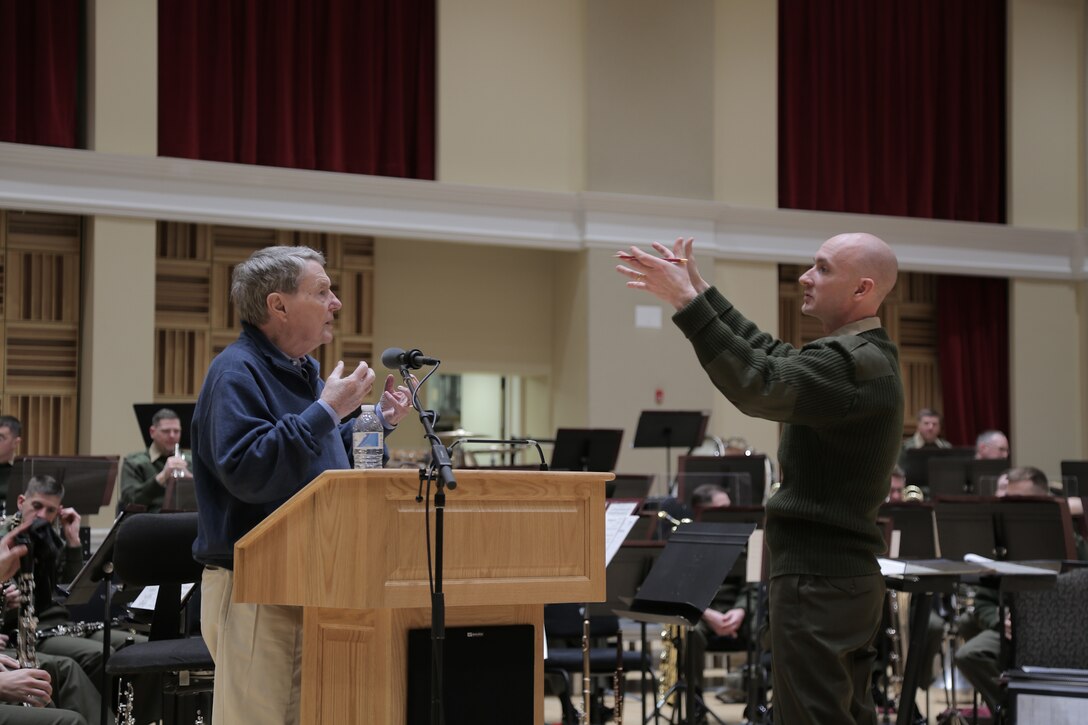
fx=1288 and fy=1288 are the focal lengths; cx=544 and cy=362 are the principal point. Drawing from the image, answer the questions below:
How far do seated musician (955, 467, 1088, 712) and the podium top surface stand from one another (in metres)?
3.07

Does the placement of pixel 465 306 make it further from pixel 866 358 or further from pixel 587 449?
pixel 866 358

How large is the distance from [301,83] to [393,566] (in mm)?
9256

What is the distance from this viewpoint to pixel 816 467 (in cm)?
319

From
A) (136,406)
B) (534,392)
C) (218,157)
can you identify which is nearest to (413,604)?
(136,406)

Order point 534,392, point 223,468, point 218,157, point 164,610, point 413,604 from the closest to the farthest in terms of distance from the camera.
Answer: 1. point 413,604
2. point 223,468
3. point 164,610
4. point 218,157
5. point 534,392

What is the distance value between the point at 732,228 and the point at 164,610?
8.92 metres

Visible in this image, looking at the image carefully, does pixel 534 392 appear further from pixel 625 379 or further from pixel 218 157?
pixel 218 157

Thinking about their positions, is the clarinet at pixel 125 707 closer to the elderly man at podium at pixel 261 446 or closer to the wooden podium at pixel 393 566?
the elderly man at podium at pixel 261 446

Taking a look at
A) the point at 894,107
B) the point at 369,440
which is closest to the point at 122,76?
the point at 894,107

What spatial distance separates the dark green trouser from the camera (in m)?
3.07

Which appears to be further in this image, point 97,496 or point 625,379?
point 625,379

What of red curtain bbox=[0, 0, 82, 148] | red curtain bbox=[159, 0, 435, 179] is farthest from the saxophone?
red curtain bbox=[159, 0, 435, 179]

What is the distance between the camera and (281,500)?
317 cm

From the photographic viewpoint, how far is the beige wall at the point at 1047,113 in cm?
1403
